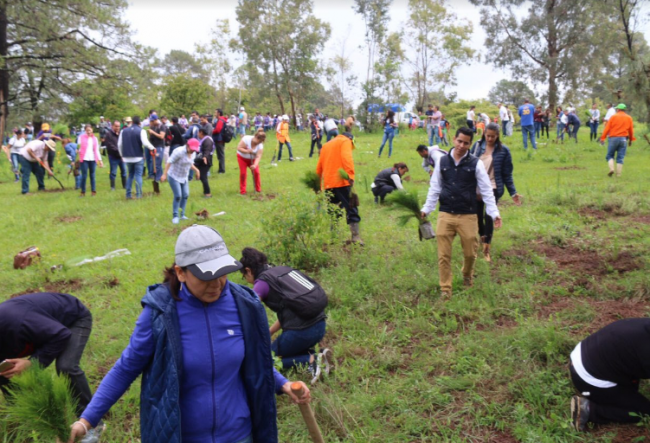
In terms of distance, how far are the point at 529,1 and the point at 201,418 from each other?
120 feet

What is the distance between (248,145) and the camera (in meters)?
11.0

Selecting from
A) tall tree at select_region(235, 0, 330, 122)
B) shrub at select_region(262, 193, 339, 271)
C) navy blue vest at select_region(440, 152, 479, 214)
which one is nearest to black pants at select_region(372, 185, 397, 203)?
shrub at select_region(262, 193, 339, 271)

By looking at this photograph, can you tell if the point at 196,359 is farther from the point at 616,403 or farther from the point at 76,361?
the point at 616,403

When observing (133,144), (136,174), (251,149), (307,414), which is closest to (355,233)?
(251,149)

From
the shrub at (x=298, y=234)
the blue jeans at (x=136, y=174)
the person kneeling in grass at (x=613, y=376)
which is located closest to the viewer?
the person kneeling in grass at (x=613, y=376)

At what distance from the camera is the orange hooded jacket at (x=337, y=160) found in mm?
7141

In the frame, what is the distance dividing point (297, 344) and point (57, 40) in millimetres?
20088

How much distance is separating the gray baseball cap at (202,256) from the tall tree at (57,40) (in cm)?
2054

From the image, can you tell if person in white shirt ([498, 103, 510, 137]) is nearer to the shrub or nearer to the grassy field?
the grassy field

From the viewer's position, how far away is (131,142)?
442 inches

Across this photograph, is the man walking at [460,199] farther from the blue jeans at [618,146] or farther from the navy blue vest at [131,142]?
the navy blue vest at [131,142]

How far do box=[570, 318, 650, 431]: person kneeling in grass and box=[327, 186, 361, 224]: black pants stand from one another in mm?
4321

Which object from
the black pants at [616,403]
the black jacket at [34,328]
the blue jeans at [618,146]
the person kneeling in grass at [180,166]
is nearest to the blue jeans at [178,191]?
the person kneeling in grass at [180,166]

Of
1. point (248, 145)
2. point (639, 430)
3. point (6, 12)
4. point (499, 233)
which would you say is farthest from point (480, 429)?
point (6, 12)
